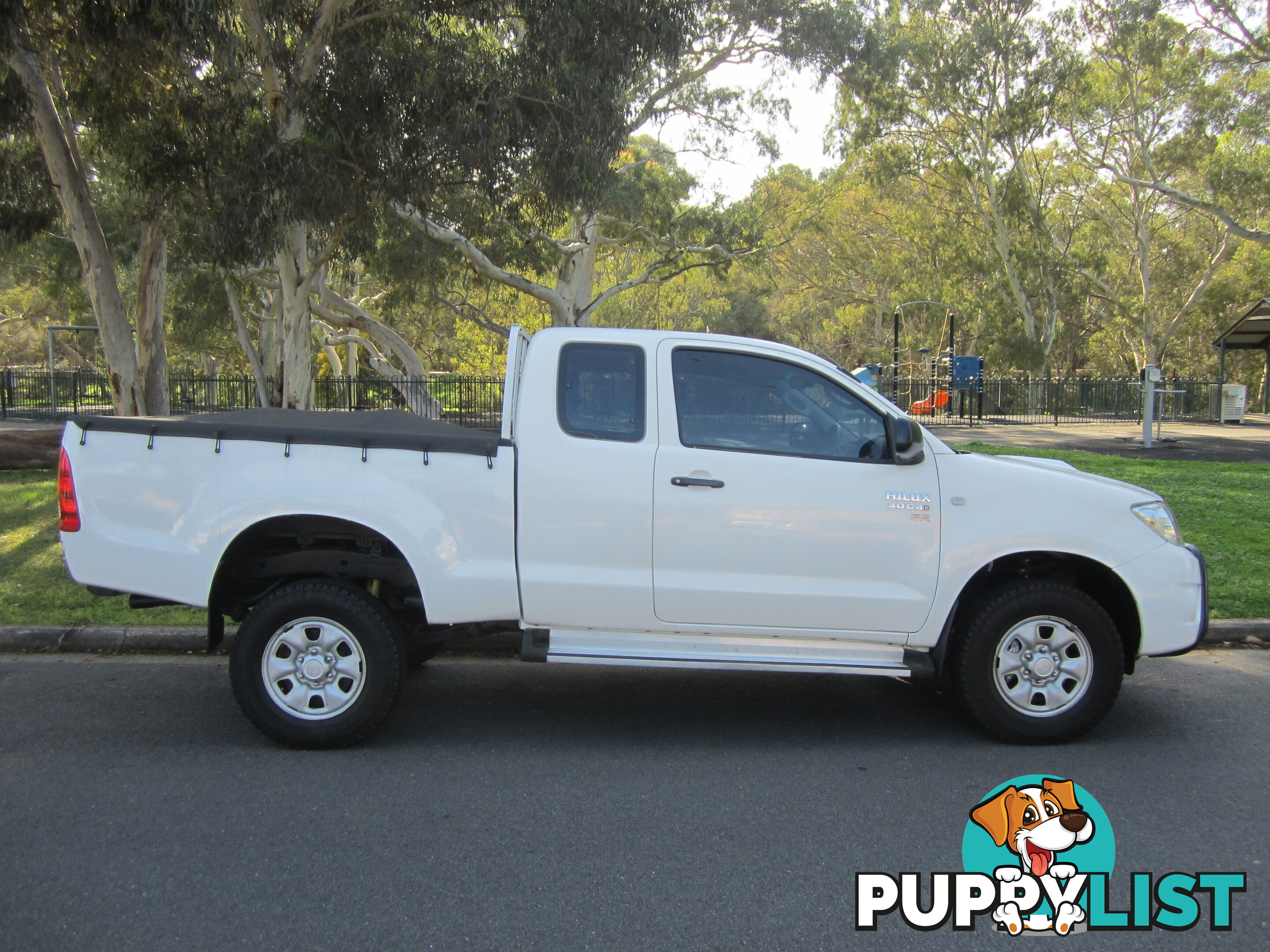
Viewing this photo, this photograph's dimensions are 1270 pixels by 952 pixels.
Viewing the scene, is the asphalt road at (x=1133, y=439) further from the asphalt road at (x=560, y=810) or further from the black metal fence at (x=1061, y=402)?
the asphalt road at (x=560, y=810)

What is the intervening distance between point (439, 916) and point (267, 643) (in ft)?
6.32

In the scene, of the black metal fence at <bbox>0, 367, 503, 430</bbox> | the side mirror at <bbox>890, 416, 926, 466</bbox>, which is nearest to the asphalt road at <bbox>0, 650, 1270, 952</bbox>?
the side mirror at <bbox>890, 416, 926, 466</bbox>

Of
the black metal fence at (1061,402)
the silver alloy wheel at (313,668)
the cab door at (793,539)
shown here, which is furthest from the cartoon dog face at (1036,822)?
the black metal fence at (1061,402)

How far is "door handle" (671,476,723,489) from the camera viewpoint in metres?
4.66

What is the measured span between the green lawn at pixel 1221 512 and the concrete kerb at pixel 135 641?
5.18 metres

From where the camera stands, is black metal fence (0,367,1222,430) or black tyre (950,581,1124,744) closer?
black tyre (950,581,1124,744)

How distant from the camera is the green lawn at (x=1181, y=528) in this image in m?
6.96

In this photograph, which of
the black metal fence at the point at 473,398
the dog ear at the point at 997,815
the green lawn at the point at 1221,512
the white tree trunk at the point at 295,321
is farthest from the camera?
the black metal fence at the point at 473,398

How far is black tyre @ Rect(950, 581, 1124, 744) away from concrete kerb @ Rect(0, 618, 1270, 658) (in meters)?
2.99

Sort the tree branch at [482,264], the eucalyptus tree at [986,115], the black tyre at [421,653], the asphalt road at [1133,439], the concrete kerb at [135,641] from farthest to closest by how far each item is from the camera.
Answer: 1. the eucalyptus tree at [986,115]
2. the tree branch at [482,264]
3. the asphalt road at [1133,439]
4. the concrete kerb at [135,641]
5. the black tyre at [421,653]

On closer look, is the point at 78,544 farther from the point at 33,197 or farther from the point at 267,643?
the point at 33,197

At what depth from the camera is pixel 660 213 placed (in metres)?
27.3

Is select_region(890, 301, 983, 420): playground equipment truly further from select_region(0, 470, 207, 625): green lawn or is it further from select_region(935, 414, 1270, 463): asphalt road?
select_region(0, 470, 207, 625): green lawn

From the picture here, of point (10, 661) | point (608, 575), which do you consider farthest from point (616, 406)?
point (10, 661)
